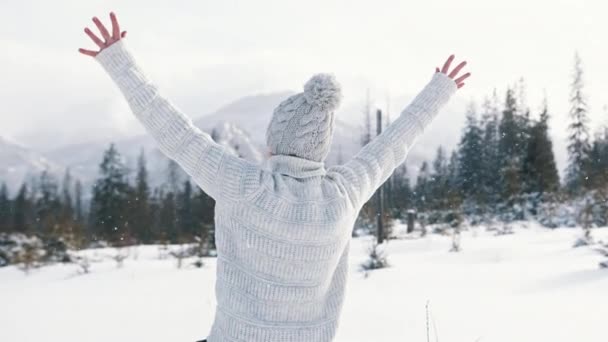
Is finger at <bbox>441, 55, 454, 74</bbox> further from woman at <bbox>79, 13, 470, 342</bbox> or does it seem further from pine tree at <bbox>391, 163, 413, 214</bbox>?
Answer: pine tree at <bbox>391, 163, 413, 214</bbox>

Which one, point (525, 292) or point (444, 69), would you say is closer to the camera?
point (444, 69)

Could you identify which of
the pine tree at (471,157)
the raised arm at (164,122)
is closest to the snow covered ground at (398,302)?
the raised arm at (164,122)

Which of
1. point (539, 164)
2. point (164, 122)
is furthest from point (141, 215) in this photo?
point (164, 122)

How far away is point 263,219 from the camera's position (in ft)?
5.21

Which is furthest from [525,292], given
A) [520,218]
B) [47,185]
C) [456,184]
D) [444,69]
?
[47,185]

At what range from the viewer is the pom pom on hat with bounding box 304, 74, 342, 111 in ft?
5.62

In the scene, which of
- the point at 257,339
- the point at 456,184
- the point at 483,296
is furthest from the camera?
the point at 456,184

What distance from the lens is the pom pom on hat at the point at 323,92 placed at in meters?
1.71

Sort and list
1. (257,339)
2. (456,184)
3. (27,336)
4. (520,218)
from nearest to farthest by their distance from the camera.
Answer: (257,339) < (27,336) < (520,218) < (456,184)

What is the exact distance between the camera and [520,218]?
79.7ft

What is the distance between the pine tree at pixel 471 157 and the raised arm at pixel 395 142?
103 feet

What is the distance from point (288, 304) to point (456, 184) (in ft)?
114

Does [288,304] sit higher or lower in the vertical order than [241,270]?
lower

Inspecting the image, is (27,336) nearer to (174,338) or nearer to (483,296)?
(174,338)
